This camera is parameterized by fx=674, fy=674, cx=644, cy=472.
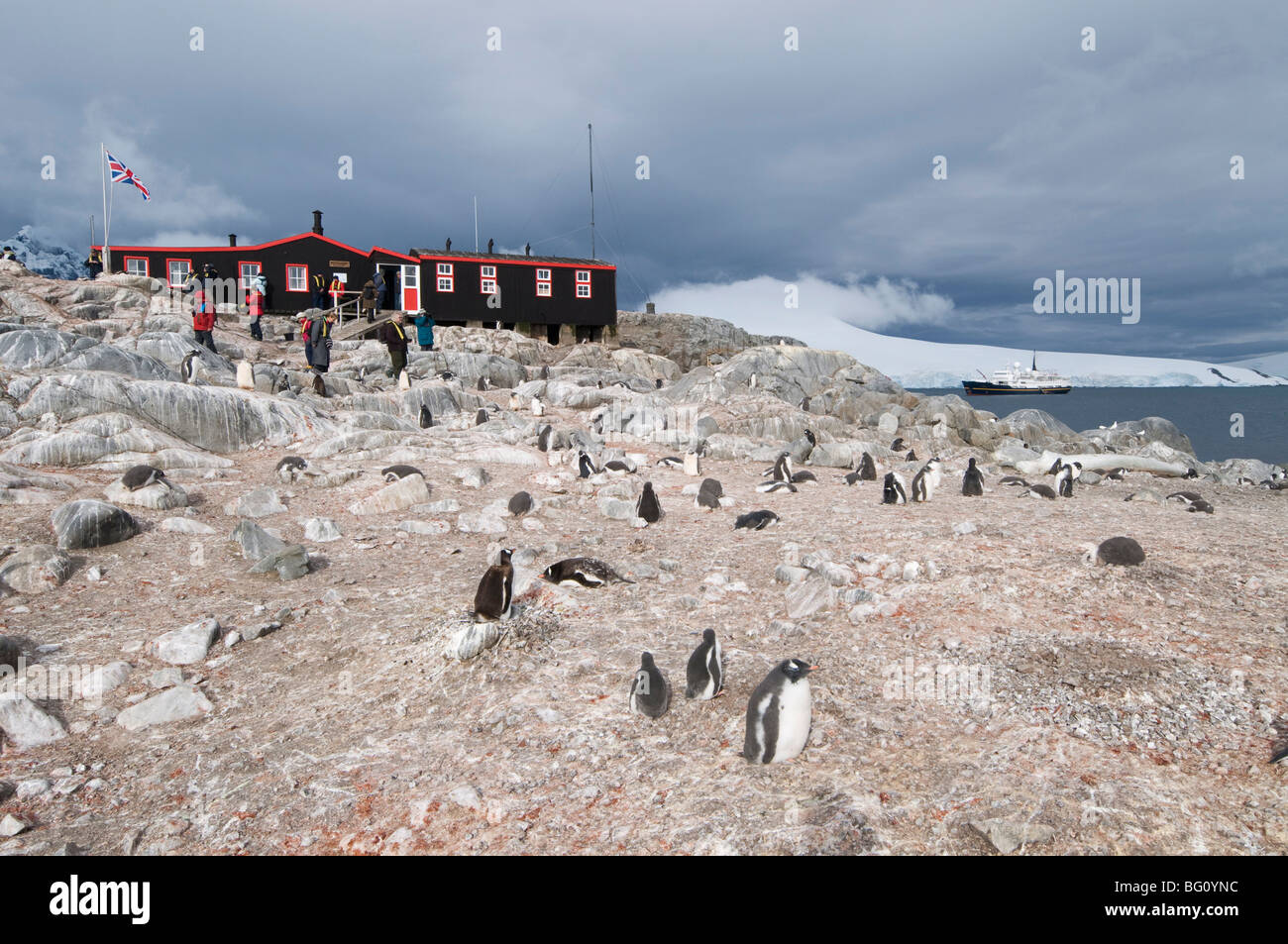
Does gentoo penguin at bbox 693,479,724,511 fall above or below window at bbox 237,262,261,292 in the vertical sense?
below

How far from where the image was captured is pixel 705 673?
4.46 metres

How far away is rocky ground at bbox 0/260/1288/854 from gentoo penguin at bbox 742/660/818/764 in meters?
0.14

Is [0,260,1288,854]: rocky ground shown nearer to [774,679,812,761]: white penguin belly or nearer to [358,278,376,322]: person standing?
[774,679,812,761]: white penguin belly

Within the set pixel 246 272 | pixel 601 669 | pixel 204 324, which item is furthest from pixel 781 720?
pixel 246 272

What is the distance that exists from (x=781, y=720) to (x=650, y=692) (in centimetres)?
93

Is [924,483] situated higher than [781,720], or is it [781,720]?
[924,483]

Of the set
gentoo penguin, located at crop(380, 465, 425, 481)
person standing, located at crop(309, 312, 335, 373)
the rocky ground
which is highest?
person standing, located at crop(309, 312, 335, 373)

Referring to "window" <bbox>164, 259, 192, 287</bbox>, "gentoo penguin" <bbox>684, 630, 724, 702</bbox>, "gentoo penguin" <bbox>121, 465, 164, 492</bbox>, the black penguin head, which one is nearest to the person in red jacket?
"gentoo penguin" <bbox>121, 465, 164, 492</bbox>

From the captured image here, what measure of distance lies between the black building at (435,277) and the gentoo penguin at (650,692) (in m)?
36.1

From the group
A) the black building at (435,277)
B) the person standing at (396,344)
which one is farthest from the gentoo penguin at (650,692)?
the black building at (435,277)

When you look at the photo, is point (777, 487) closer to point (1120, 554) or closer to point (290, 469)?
point (1120, 554)

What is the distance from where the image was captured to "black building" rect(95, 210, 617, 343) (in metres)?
36.0
